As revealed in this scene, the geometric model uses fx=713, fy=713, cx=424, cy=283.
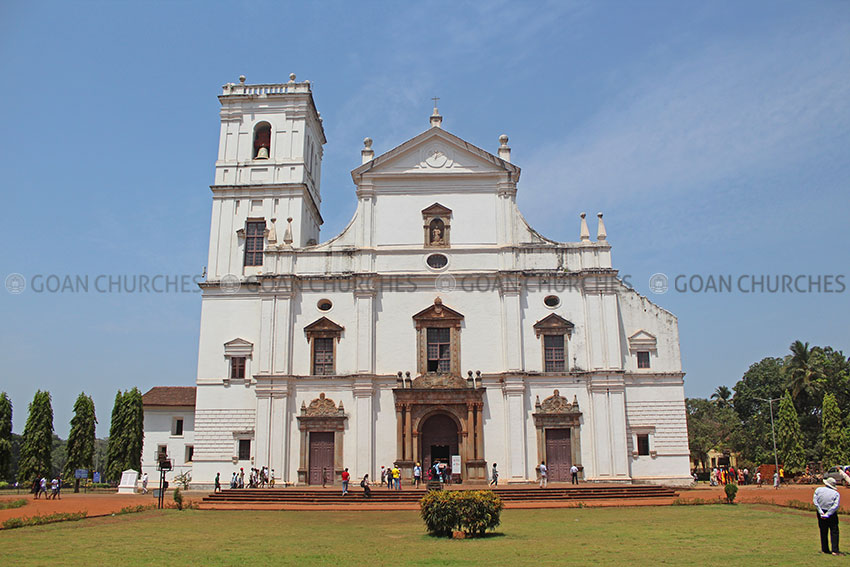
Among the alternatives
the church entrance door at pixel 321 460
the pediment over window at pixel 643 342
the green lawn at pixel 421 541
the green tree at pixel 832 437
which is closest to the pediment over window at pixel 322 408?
the church entrance door at pixel 321 460

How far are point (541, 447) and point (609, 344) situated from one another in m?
5.76

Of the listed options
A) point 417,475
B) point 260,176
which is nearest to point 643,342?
point 417,475

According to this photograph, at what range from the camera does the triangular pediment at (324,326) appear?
34.2 metres

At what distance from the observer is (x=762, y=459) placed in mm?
58031

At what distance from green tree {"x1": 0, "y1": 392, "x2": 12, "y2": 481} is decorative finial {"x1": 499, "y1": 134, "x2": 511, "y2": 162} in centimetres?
3846

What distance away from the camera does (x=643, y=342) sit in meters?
34.6

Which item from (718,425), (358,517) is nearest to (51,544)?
(358,517)

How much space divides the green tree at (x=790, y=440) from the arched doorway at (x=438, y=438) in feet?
89.9

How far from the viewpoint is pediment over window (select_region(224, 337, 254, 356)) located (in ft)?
114

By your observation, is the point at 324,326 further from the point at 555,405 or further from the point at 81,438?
the point at 81,438

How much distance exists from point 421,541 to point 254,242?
24.9 meters

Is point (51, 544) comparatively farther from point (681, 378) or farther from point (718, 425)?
point (718, 425)

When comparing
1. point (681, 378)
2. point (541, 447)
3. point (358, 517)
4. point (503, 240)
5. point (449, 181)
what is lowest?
point (358, 517)

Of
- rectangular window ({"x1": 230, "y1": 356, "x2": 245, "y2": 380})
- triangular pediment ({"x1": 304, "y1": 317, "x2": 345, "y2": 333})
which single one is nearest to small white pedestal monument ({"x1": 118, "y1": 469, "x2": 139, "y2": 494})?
rectangular window ({"x1": 230, "y1": 356, "x2": 245, "y2": 380})
